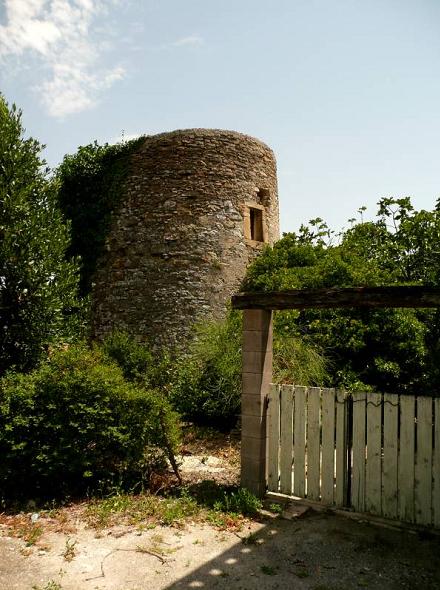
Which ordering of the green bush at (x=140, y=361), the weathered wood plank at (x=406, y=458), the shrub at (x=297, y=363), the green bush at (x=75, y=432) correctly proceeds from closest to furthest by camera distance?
the weathered wood plank at (x=406, y=458), the green bush at (x=75, y=432), the shrub at (x=297, y=363), the green bush at (x=140, y=361)

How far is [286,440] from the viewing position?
18.6 ft

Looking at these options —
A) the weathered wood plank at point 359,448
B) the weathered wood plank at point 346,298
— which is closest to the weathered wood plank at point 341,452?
the weathered wood plank at point 359,448

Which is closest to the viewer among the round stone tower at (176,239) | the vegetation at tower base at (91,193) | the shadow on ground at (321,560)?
the shadow on ground at (321,560)

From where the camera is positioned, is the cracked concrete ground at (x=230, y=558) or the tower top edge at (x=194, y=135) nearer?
the cracked concrete ground at (x=230, y=558)

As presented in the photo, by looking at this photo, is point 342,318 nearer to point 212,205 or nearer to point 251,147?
point 212,205

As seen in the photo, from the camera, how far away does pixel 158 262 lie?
11.6 m

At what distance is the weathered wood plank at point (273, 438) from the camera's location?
5723 mm

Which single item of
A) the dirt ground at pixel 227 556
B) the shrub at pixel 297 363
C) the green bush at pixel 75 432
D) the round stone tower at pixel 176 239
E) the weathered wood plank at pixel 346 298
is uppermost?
the round stone tower at pixel 176 239

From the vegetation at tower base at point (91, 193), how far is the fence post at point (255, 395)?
7.48 meters

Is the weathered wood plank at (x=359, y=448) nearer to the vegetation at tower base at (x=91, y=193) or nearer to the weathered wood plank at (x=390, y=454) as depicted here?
the weathered wood plank at (x=390, y=454)

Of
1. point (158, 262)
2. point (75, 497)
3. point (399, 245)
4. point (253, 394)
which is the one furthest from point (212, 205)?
point (75, 497)

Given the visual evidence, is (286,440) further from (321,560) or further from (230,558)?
(230,558)

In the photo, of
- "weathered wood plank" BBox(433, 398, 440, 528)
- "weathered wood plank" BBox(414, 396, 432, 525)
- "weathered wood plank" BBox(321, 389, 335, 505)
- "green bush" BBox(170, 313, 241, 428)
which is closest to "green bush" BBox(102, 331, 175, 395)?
"green bush" BBox(170, 313, 241, 428)

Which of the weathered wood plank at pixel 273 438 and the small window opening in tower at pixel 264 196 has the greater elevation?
the small window opening in tower at pixel 264 196
